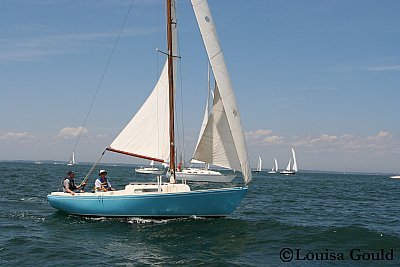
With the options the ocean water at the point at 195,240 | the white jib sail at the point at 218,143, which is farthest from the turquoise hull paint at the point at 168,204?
the white jib sail at the point at 218,143

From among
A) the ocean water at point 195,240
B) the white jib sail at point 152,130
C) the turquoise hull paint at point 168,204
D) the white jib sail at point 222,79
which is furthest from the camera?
the white jib sail at point 152,130

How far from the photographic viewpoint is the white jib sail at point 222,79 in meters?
22.6

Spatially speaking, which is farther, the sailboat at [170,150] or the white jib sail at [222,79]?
the white jib sail at [222,79]

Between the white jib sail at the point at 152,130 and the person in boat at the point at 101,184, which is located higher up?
the white jib sail at the point at 152,130

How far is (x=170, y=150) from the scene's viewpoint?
23.8 meters

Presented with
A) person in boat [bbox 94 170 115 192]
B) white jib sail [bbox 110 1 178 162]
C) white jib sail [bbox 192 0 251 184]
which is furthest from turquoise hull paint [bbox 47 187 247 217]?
white jib sail [bbox 110 1 178 162]

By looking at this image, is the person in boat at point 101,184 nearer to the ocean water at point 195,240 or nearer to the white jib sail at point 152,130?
the white jib sail at point 152,130

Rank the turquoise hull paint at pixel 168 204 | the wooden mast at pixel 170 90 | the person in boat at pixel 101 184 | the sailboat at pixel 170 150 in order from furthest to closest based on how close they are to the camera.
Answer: the wooden mast at pixel 170 90
the person in boat at pixel 101 184
the sailboat at pixel 170 150
the turquoise hull paint at pixel 168 204

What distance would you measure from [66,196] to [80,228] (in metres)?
3.11

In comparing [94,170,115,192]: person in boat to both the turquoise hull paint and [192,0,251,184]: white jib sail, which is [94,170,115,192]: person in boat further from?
[192,0,251,184]: white jib sail

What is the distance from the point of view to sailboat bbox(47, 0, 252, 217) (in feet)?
72.1

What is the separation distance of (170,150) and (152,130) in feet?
4.62

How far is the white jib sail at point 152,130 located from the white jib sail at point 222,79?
1841 mm

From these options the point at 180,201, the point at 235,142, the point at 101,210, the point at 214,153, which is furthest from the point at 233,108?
the point at 101,210
